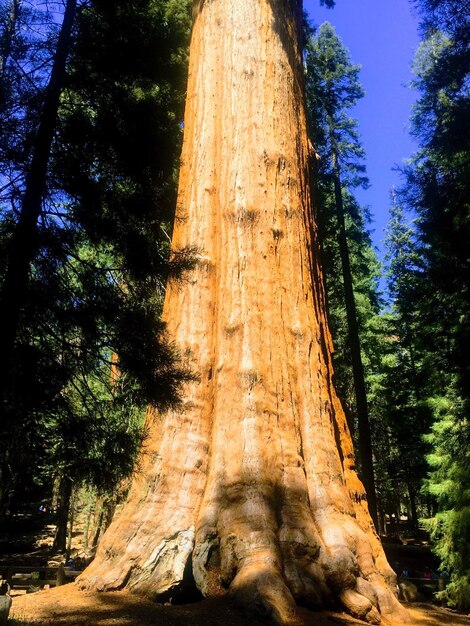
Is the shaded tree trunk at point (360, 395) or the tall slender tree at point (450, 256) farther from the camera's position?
the shaded tree trunk at point (360, 395)

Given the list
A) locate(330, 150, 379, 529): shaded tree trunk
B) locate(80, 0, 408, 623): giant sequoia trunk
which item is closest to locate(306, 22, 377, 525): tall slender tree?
locate(330, 150, 379, 529): shaded tree trunk

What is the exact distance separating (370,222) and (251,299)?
17.1 meters

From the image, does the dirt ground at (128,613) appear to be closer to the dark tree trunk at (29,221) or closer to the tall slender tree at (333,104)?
the dark tree trunk at (29,221)

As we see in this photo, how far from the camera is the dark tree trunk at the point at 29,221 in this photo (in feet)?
9.96

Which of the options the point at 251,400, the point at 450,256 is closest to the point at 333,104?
the point at 450,256

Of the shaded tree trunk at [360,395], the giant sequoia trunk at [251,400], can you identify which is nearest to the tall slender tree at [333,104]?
the shaded tree trunk at [360,395]

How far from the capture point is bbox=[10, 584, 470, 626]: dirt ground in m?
3.26

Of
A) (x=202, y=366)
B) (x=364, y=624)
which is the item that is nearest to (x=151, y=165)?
(x=202, y=366)

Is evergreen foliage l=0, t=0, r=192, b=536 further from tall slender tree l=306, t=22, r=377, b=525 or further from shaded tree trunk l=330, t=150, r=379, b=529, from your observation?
tall slender tree l=306, t=22, r=377, b=525

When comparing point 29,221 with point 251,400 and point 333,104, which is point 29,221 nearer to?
point 251,400

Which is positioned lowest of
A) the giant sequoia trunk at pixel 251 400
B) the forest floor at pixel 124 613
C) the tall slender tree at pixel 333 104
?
the forest floor at pixel 124 613

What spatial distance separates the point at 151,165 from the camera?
4180mm

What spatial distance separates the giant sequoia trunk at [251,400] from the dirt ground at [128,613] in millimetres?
135

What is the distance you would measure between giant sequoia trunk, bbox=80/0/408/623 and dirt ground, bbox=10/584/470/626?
0.14 m
